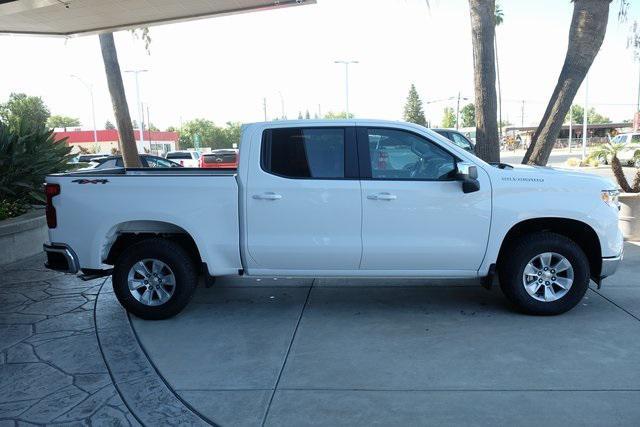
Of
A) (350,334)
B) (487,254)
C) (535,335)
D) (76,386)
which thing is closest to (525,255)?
(487,254)

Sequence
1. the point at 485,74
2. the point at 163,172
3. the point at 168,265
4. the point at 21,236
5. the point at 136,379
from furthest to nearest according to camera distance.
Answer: the point at 485,74 < the point at 21,236 < the point at 163,172 < the point at 168,265 < the point at 136,379

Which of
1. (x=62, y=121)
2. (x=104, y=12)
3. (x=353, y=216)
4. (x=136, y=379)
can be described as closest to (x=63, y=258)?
(x=136, y=379)

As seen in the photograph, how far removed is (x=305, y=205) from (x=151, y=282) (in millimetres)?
1788

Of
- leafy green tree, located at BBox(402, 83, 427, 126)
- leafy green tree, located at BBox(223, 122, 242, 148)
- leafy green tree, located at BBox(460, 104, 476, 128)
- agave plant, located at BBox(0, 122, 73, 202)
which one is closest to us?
agave plant, located at BBox(0, 122, 73, 202)

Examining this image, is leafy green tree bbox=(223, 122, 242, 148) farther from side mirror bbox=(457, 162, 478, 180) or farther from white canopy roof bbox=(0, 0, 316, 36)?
side mirror bbox=(457, 162, 478, 180)

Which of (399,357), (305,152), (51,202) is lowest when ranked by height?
(399,357)

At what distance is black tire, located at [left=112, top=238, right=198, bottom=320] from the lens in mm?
5324

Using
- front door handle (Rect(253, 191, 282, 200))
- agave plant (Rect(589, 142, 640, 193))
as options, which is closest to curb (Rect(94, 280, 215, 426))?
front door handle (Rect(253, 191, 282, 200))

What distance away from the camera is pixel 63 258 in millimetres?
5352

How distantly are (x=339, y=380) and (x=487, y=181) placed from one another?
7.80 ft

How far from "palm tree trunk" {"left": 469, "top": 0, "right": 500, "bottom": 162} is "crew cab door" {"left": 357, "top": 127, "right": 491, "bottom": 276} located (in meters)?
3.76

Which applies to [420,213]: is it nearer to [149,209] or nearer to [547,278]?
[547,278]

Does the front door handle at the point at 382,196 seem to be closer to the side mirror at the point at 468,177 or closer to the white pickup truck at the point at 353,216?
the white pickup truck at the point at 353,216

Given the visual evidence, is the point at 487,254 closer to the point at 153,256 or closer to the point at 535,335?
the point at 535,335
